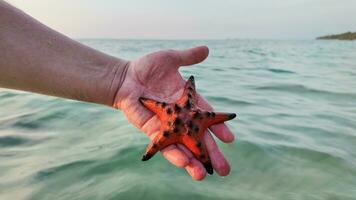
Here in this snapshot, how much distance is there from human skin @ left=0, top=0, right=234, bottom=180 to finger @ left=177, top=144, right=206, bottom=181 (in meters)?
0.44

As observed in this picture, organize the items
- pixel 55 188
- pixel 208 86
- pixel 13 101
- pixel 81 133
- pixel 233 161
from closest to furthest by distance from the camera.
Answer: pixel 55 188, pixel 233 161, pixel 81 133, pixel 13 101, pixel 208 86

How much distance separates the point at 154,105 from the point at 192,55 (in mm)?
864

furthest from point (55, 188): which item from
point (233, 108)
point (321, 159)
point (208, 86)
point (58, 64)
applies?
point (208, 86)

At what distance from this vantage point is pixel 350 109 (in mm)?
9461

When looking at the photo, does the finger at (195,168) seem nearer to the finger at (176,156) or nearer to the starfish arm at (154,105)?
the finger at (176,156)

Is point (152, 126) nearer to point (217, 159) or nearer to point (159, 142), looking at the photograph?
point (159, 142)

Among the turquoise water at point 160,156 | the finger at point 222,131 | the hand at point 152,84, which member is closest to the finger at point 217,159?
the finger at point 222,131

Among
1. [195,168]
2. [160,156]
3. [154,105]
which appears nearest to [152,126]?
[154,105]

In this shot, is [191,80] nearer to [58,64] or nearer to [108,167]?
[58,64]

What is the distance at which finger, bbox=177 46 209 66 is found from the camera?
169 inches

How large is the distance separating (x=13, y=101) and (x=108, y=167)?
5.70 m

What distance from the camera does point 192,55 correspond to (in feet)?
14.2

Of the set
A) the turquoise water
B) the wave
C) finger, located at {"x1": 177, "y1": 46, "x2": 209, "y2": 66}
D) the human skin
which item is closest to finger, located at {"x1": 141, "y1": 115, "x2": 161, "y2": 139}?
the human skin

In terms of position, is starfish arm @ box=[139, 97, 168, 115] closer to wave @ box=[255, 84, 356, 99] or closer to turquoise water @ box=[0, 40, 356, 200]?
turquoise water @ box=[0, 40, 356, 200]
